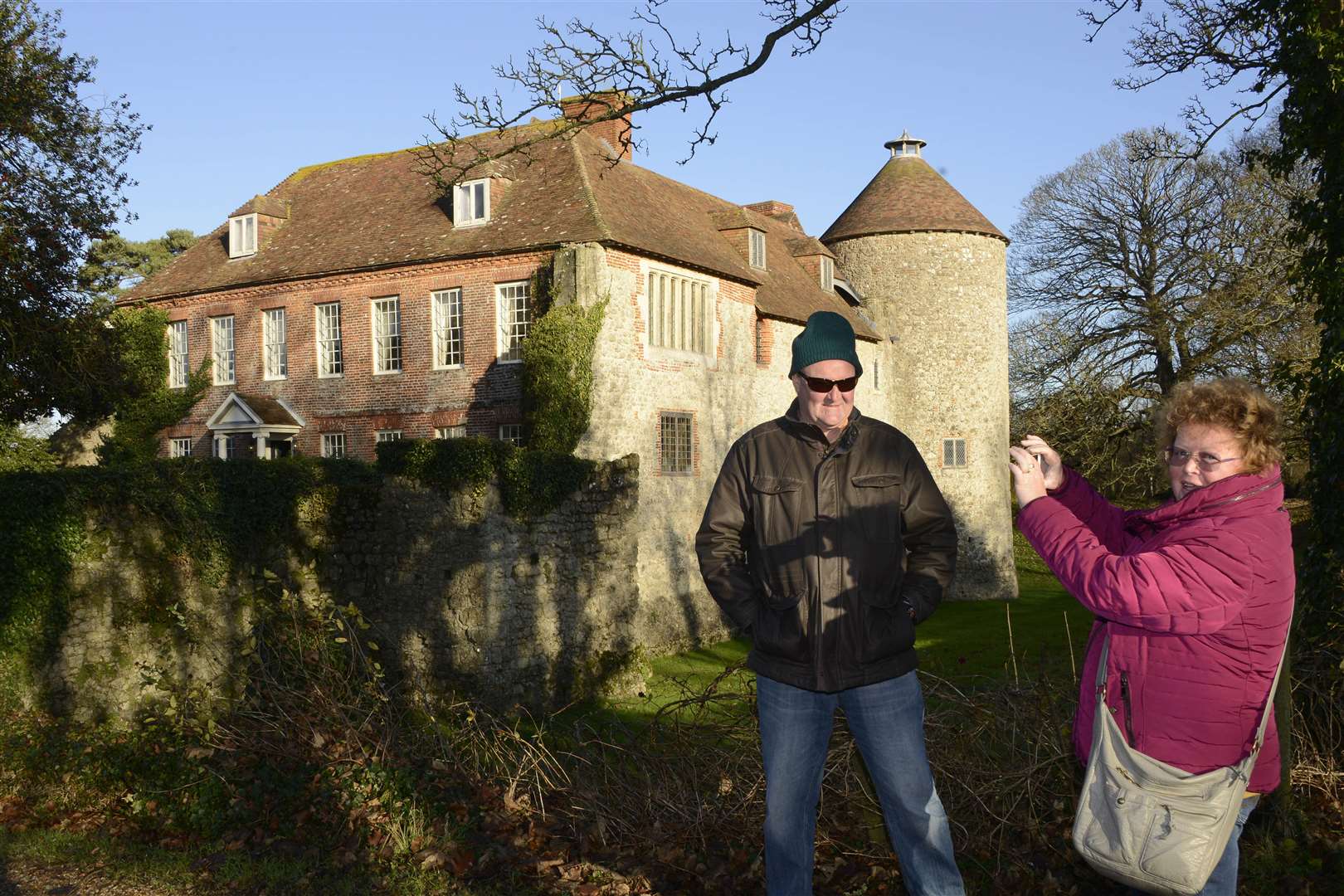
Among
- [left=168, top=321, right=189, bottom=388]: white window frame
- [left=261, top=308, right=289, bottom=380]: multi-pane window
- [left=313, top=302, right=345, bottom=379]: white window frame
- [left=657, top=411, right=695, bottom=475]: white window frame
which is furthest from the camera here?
[left=168, top=321, right=189, bottom=388]: white window frame

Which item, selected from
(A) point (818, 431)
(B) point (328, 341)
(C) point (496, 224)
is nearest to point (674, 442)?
(C) point (496, 224)

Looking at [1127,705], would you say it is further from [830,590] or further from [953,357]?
[953,357]

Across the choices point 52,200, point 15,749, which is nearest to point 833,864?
point 15,749

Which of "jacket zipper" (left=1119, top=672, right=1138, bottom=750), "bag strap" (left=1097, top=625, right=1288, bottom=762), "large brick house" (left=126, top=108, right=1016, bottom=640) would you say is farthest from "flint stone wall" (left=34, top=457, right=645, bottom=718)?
"jacket zipper" (left=1119, top=672, right=1138, bottom=750)

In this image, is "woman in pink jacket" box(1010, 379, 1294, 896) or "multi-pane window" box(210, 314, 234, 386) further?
"multi-pane window" box(210, 314, 234, 386)

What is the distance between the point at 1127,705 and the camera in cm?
323

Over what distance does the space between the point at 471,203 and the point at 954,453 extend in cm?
1643

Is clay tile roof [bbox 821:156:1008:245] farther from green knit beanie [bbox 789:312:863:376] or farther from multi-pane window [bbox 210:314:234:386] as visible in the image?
green knit beanie [bbox 789:312:863:376]

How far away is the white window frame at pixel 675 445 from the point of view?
77.6 feet

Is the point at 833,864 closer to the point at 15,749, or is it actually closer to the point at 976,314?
the point at 15,749

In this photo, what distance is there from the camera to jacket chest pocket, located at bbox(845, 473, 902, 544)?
12.7 feet

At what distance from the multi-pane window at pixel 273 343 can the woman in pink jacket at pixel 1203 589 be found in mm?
24833

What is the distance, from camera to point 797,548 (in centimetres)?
387

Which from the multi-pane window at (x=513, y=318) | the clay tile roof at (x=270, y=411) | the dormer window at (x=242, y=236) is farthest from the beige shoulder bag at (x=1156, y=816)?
the dormer window at (x=242, y=236)
